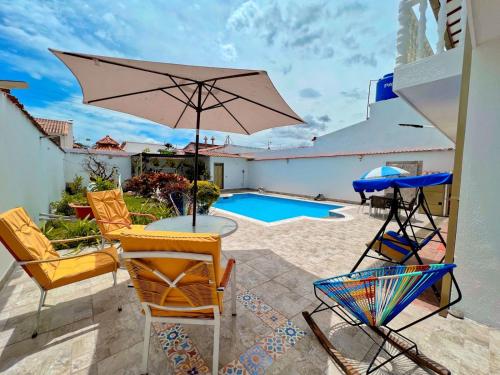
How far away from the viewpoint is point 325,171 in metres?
13.8

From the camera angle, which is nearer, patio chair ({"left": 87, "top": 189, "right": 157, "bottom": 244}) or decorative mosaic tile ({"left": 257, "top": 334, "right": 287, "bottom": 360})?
decorative mosaic tile ({"left": 257, "top": 334, "right": 287, "bottom": 360})

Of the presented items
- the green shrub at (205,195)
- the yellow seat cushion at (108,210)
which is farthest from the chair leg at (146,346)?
the green shrub at (205,195)

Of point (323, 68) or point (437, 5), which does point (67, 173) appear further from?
point (437, 5)

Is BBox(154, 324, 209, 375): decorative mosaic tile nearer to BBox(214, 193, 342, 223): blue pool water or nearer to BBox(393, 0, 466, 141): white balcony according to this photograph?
BBox(393, 0, 466, 141): white balcony

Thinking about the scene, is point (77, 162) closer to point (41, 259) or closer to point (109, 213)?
point (109, 213)

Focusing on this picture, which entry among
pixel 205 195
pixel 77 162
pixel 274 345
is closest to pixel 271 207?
pixel 205 195

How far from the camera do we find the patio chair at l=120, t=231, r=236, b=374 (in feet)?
4.85

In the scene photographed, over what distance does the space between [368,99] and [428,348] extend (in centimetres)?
1801

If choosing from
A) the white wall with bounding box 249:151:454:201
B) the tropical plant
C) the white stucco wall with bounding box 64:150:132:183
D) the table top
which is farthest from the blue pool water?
the white stucco wall with bounding box 64:150:132:183

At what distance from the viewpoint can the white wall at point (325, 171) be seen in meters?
9.92

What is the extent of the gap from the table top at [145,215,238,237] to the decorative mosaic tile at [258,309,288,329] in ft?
3.49

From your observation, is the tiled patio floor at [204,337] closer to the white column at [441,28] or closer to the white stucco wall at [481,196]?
the white stucco wall at [481,196]

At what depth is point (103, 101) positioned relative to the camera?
11.9ft

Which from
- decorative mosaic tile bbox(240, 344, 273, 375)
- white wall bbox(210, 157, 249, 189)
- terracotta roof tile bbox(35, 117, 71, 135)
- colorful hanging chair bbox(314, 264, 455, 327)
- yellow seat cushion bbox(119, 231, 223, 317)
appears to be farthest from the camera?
white wall bbox(210, 157, 249, 189)
